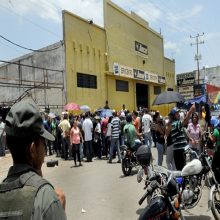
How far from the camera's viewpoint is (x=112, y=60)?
88.0 ft

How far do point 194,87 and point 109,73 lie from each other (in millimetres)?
28173

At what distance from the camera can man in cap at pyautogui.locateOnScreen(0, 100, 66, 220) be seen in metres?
1.50

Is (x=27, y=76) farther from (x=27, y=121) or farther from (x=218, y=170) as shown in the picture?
(x=27, y=121)

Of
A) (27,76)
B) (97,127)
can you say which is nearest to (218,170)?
(97,127)

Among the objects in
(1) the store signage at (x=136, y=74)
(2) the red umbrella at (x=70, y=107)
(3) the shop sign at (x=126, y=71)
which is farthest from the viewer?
(3) the shop sign at (x=126, y=71)

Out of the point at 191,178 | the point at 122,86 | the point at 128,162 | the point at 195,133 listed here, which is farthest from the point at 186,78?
the point at 191,178

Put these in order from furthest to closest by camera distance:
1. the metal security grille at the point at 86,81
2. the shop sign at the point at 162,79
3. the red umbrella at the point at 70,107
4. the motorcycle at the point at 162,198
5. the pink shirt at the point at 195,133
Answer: the shop sign at the point at 162,79 → the metal security grille at the point at 86,81 → the red umbrella at the point at 70,107 → the pink shirt at the point at 195,133 → the motorcycle at the point at 162,198

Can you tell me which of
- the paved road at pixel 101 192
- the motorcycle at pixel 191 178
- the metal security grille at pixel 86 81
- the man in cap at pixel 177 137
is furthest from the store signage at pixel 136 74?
the motorcycle at pixel 191 178

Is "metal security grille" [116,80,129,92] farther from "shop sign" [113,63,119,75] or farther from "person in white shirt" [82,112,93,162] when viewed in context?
"person in white shirt" [82,112,93,162]

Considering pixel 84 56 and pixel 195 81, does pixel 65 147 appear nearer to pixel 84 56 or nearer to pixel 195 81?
pixel 84 56

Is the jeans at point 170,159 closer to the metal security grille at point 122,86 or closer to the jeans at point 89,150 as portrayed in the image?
the jeans at point 89,150

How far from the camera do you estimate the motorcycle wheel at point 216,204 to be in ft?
18.1

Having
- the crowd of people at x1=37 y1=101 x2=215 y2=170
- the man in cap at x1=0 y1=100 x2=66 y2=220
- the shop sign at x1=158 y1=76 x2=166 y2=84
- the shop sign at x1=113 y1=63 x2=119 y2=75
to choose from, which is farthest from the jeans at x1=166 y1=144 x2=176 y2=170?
the shop sign at x1=158 y1=76 x2=166 y2=84

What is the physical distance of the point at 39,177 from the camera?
5.28 feet
